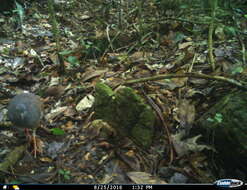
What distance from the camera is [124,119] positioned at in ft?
6.63

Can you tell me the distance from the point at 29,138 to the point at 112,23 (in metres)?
2.37

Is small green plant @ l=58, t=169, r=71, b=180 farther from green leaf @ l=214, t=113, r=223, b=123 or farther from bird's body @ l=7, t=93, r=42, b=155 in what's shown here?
green leaf @ l=214, t=113, r=223, b=123

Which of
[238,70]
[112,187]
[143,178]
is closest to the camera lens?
[112,187]

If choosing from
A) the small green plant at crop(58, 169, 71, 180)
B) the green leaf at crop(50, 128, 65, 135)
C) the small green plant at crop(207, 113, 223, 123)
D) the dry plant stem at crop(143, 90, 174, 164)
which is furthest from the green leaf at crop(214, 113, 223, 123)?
the green leaf at crop(50, 128, 65, 135)

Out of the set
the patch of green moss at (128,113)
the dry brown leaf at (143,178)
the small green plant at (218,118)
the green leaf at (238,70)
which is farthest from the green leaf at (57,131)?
the green leaf at (238,70)

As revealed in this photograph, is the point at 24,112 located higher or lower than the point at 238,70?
lower

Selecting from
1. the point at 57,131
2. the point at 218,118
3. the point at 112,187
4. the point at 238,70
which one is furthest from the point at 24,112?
the point at 238,70

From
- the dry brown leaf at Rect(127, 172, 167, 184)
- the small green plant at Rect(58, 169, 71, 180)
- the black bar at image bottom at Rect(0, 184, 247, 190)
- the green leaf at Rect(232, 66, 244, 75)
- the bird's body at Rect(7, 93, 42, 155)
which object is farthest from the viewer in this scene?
the green leaf at Rect(232, 66, 244, 75)

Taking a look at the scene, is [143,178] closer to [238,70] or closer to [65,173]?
[65,173]

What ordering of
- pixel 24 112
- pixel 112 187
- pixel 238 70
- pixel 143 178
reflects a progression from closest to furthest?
1. pixel 112 187
2. pixel 143 178
3. pixel 24 112
4. pixel 238 70

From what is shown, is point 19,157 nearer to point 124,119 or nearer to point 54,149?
point 54,149

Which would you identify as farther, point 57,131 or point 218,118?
point 57,131

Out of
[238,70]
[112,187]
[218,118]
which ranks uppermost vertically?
[238,70]

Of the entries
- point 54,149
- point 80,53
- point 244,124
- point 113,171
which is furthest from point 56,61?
point 244,124
